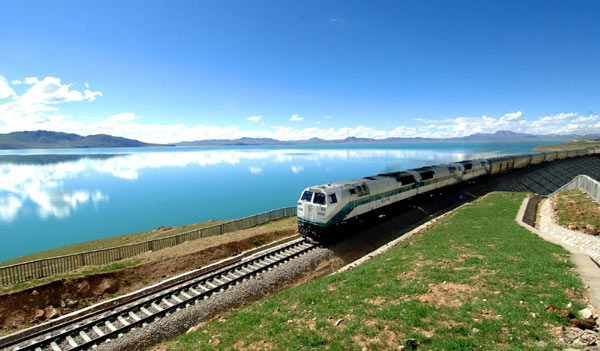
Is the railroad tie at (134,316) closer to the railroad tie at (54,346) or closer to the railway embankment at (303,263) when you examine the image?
the railway embankment at (303,263)

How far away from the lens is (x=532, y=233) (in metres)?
16.4

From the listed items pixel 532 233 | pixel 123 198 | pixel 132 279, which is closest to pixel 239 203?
pixel 123 198

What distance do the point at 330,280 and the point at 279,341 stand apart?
5.09 m

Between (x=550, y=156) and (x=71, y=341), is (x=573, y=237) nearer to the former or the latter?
(x=71, y=341)

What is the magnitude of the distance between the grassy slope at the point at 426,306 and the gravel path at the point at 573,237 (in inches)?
55.5

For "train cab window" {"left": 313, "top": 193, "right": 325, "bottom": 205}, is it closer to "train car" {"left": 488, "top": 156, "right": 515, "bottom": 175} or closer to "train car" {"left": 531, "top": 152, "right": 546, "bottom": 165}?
"train car" {"left": 488, "top": 156, "right": 515, "bottom": 175}

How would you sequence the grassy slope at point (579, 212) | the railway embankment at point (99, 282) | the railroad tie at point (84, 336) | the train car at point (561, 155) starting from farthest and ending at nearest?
the train car at point (561, 155)
the grassy slope at point (579, 212)
the railway embankment at point (99, 282)
the railroad tie at point (84, 336)

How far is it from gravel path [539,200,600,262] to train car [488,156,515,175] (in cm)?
2794

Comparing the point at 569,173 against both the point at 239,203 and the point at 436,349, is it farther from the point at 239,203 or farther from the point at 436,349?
the point at 436,349

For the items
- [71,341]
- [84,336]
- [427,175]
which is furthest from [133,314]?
[427,175]

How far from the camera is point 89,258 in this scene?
1720cm

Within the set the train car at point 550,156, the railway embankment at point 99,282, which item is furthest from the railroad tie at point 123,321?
the train car at point 550,156

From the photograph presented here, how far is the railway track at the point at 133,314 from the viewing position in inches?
405

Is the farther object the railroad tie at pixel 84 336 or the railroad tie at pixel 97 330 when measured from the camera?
the railroad tie at pixel 97 330
